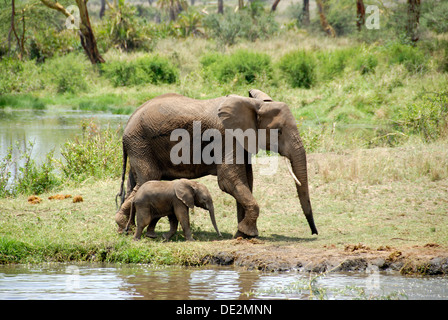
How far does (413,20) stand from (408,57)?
611 centimetres

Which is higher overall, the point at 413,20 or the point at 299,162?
the point at 413,20

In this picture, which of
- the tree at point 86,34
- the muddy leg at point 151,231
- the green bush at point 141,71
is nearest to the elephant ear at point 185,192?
the muddy leg at point 151,231

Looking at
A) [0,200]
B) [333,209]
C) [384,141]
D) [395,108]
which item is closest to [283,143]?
[333,209]

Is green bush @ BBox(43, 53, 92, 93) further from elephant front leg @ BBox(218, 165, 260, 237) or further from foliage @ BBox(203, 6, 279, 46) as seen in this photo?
elephant front leg @ BBox(218, 165, 260, 237)

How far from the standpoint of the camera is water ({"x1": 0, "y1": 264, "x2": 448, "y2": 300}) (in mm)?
7035

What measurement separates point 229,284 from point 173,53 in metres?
28.4

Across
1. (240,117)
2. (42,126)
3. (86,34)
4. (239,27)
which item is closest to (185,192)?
(240,117)

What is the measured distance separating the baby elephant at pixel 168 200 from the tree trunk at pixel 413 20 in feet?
79.5

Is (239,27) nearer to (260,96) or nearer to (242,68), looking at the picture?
(242,68)

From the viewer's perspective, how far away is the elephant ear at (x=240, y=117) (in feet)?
30.2

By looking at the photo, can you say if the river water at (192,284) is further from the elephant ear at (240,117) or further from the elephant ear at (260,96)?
the elephant ear at (260,96)

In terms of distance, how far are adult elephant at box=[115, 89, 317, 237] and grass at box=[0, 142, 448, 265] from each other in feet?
2.18

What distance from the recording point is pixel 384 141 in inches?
674

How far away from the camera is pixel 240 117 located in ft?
30.3
